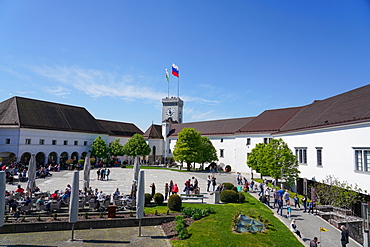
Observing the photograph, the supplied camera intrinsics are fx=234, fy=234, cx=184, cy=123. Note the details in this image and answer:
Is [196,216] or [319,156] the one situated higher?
[319,156]

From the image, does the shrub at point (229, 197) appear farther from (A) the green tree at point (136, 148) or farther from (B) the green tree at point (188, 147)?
(A) the green tree at point (136, 148)

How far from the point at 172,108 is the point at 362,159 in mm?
72047

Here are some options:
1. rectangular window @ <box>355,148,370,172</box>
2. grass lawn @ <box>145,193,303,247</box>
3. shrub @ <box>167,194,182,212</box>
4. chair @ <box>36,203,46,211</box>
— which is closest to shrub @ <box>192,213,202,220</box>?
grass lawn @ <box>145,193,303,247</box>

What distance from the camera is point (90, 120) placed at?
5812cm

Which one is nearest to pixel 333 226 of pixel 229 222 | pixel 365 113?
pixel 229 222

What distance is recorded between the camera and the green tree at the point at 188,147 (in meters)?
49.4

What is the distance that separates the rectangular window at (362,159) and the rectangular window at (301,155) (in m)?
9.44

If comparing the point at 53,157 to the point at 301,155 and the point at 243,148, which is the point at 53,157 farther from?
the point at 301,155

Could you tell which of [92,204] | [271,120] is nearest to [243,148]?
[271,120]

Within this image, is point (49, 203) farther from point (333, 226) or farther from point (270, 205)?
point (333, 226)

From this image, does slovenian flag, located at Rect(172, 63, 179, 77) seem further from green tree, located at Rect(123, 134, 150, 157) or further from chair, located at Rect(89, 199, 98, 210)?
chair, located at Rect(89, 199, 98, 210)

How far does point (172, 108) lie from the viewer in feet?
290

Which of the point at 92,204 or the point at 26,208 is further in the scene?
the point at 92,204

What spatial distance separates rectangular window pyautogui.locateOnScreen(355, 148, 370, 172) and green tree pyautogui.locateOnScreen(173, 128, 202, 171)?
31984mm
